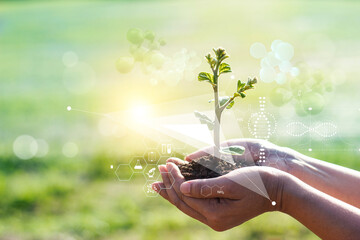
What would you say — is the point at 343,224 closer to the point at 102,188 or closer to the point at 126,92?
the point at 102,188

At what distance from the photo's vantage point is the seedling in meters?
1.55

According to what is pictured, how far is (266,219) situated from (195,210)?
176cm

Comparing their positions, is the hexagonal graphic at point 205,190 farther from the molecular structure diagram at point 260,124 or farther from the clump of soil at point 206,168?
the molecular structure diagram at point 260,124

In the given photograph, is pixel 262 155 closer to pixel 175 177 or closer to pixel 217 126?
pixel 217 126

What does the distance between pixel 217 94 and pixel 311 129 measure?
4.28 feet

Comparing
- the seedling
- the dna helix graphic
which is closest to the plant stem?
the seedling

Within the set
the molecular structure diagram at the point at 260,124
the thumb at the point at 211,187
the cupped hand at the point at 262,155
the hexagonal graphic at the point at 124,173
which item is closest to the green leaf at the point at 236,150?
the cupped hand at the point at 262,155

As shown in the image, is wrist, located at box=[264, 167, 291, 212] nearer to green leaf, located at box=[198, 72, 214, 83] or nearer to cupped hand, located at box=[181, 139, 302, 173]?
cupped hand, located at box=[181, 139, 302, 173]

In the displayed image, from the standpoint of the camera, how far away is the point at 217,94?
5.21 feet

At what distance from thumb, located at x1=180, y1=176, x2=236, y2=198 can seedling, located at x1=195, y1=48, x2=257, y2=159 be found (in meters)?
0.22

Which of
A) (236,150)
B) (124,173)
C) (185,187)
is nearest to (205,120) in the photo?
(236,150)

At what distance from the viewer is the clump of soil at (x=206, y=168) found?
5.20ft

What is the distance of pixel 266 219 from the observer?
3156 millimetres

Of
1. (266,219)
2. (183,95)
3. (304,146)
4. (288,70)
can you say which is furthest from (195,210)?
(183,95)
